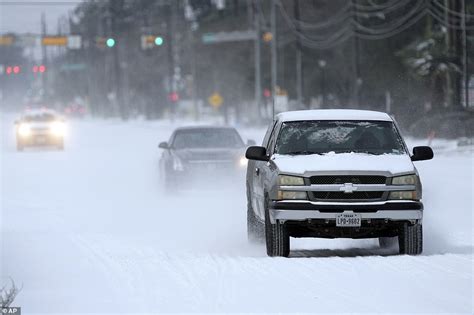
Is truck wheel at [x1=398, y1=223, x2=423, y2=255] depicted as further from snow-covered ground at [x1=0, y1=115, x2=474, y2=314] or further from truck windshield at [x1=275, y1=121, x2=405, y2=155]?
truck windshield at [x1=275, y1=121, x2=405, y2=155]

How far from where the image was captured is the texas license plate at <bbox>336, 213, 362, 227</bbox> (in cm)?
1400

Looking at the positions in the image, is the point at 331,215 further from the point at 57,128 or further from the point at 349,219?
the point at 57,128

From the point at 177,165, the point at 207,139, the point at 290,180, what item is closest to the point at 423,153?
the point at 290,180

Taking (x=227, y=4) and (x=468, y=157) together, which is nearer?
(x=468, y=157)

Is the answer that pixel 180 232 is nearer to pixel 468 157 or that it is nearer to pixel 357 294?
pixel 357 294

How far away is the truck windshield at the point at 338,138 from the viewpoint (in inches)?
590

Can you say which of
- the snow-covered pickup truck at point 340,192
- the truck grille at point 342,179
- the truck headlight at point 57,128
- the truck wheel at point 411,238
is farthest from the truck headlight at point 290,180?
the truck headlight at point 57,128

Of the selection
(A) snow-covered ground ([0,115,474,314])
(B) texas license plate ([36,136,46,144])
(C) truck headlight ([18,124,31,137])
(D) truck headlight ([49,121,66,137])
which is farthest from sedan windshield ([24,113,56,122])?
(A) snow-covered ground ([0,115,474,314])

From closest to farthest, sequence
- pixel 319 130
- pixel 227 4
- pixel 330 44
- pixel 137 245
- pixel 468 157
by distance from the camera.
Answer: pixel 319 130
pixel 137 245
pixel 468 157
pixel 330 44
pixel 227 4

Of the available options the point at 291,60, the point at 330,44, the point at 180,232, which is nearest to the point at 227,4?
the point at 291,60

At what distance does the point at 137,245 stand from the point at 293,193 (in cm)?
332

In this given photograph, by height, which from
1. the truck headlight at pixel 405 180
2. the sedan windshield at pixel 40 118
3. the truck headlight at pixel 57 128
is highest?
the truck headlight at pixel 405 180

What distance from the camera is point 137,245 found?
1673 cm

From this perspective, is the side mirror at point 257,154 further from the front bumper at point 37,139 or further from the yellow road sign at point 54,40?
the yellow road sign at point 54,40
